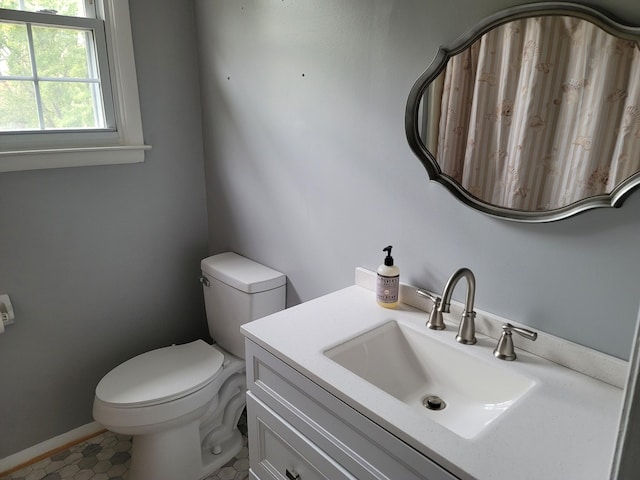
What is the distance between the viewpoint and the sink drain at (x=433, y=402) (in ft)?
3.78

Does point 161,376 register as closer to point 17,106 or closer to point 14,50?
point 17,106

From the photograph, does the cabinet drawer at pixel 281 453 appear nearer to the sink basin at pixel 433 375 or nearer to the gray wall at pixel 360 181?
the sink basin at pixel 433 375

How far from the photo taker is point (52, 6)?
1689 mm

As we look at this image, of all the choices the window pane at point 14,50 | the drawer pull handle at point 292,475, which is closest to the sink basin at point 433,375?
the drawer pull handle at point 292,475

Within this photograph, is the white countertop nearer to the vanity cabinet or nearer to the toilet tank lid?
the vanity cabinet

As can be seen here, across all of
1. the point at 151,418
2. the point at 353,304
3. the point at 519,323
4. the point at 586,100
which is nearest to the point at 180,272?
the point at 151,418

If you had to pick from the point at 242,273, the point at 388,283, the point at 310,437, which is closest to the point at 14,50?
the point at 242,273

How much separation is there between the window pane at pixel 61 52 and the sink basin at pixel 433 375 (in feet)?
5.00

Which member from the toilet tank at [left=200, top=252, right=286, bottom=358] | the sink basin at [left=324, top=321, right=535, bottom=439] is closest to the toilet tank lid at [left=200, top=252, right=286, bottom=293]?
the toilet tank at [left=200, top=252, right=286, bottom=358]

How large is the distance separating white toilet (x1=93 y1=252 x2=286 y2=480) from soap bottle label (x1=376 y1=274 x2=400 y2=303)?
57 centimetres

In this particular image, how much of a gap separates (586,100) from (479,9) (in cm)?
34

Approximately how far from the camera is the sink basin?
3.54 ft

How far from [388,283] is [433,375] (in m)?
0.29

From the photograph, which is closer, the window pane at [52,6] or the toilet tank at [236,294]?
the window pane at [52,6]
